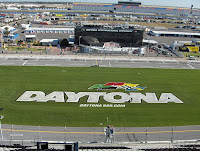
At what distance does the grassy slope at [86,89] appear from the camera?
30500 millimetres

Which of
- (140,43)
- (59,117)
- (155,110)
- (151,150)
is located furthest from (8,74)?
(140,43)

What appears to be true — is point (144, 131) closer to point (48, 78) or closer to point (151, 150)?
point (151, 150)

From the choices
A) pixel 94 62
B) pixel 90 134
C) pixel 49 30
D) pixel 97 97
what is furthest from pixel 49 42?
pixel 90 134

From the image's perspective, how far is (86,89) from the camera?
4084cm

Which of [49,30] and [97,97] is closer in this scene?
[97,97]

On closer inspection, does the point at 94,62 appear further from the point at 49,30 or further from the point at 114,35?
the point at 49,30

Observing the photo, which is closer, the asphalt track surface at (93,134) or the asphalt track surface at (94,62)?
the asphalt track surface at (93,134)

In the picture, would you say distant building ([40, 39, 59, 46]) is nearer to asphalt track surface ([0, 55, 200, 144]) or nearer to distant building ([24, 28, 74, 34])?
distant building ([24, 28, 74, 34])

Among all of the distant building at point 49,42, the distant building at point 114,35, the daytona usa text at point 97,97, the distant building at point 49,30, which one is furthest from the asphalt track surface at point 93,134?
the distant building at point 49,30

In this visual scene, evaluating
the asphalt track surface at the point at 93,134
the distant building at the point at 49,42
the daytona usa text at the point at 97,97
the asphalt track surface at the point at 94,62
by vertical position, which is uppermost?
the distant building at the point at 49,42

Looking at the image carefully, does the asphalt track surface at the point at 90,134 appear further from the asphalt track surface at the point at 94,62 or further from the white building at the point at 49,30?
the white building at the point at 49,30

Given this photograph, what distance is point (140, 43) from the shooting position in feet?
252

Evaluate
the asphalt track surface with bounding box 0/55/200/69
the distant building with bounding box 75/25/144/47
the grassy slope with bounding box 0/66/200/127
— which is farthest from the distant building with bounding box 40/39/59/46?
the grassy slope with bounding box 0/66/200/127

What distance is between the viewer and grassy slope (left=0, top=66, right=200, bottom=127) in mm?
30500
